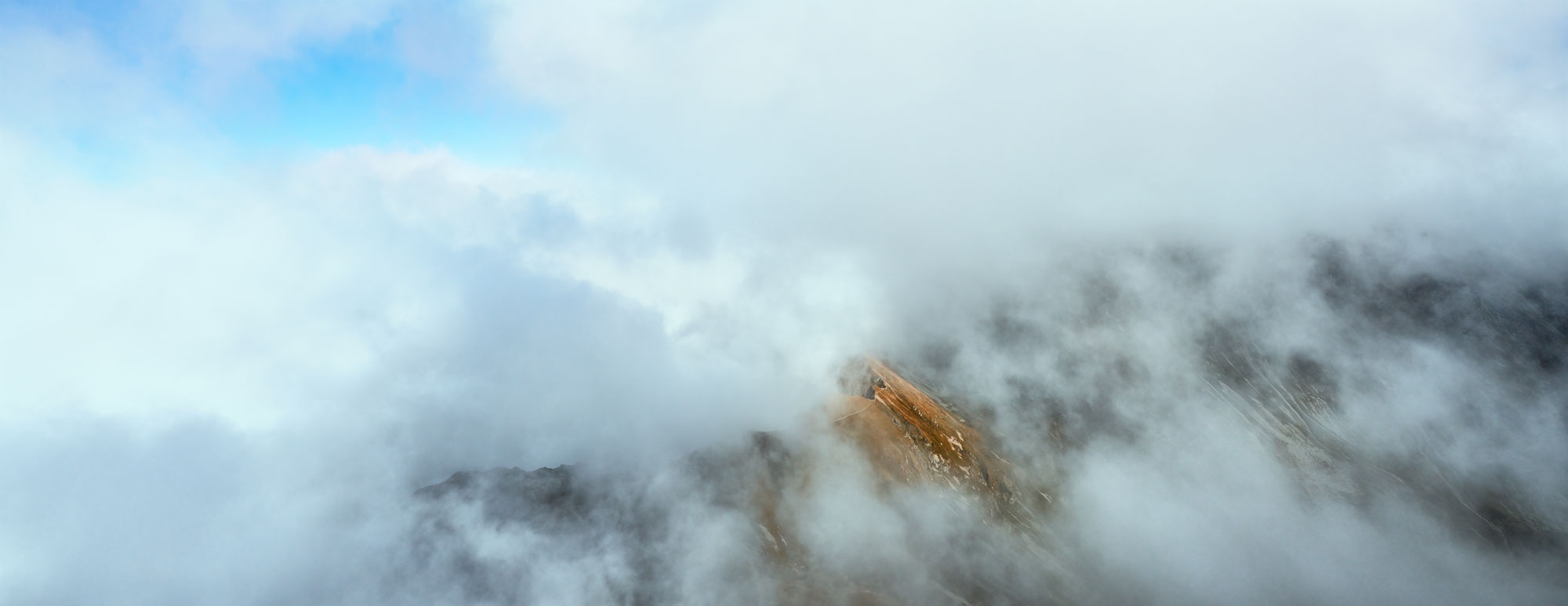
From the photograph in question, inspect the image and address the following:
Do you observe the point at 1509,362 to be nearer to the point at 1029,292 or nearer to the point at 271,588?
the point at 1029,292

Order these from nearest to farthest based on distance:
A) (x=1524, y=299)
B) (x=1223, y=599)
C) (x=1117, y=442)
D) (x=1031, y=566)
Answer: (x=1031, y=566), (x=1223, y=599), (x=1117, y=442), (x=1524, y=299)

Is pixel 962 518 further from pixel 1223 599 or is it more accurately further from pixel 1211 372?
pixel 1211 372

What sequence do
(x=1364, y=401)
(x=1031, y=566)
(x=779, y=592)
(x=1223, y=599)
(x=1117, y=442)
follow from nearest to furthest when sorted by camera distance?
(x=779, y=592) < (x=1031, y=566) < (x=1223, y=599) < (x=1117, y=442) < (x=1364, y=401)

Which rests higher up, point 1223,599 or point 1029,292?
point 1029,292

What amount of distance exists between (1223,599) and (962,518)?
49.5 m

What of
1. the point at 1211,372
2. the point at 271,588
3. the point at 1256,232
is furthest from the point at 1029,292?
the point at 271,588

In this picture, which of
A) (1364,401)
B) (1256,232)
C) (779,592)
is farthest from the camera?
(1256,232)

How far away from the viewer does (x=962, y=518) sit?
102125 mm

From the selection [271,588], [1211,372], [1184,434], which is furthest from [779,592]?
[1211,372]

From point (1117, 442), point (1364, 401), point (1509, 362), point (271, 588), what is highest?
point (1509, 362)

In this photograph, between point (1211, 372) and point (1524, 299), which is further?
point (1524, 299)

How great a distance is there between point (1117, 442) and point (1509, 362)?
106164mm

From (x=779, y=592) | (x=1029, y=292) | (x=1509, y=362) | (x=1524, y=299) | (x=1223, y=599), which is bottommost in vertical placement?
(x=779, y=592)

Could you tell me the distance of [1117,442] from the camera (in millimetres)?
131000
